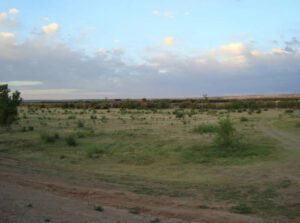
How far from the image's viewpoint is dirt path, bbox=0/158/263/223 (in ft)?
37.9

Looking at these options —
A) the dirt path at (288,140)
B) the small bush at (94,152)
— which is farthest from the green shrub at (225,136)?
the small bush at (94,152)

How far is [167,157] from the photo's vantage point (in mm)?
26422

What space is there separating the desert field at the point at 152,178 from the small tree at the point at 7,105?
834cm

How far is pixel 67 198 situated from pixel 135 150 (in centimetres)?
1475

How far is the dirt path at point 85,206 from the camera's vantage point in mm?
11546

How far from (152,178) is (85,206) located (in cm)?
745

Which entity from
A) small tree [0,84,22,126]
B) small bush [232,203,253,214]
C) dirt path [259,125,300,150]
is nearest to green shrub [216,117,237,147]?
dirt path [259,125,300,150]

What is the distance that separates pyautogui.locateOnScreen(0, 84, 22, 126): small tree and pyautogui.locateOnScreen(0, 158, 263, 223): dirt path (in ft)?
91.8

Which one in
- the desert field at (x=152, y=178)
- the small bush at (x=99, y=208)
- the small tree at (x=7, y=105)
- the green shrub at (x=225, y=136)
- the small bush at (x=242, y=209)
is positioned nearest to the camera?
the small bush at (x=99, y=208)

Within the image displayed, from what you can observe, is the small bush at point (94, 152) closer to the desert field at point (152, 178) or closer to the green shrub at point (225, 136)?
the desert field at point (152, 178)

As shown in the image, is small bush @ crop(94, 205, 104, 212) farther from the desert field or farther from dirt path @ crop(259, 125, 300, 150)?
dirt path @ crop(259, 125, 300, 150)

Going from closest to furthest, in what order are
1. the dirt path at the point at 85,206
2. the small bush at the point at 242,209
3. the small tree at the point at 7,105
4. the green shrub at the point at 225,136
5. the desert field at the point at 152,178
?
the dirt path at the point at 85,206, the desert field at the point at 152,178, the small bush at the point at 242,209, the green shrub at the point at 225,136, the small tree at the point at 7,105

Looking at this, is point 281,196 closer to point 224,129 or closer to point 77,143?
point 224,129

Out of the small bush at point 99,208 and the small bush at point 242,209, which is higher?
the small bush at point 99,208
